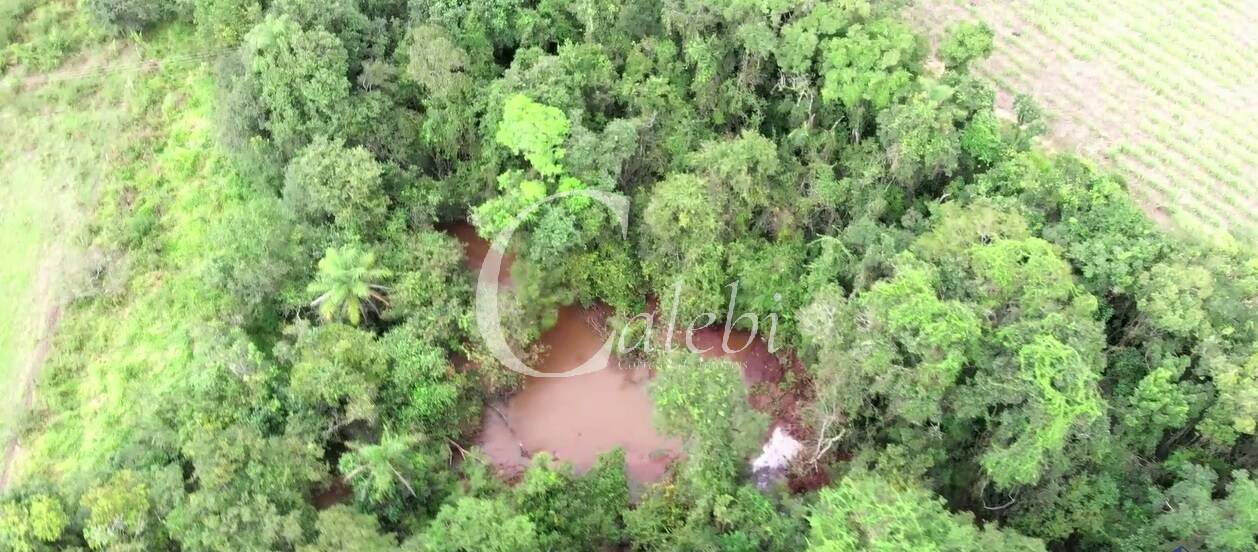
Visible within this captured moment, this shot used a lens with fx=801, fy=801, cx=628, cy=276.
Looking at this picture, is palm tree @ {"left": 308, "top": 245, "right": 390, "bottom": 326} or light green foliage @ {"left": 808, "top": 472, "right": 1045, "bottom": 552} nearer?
light green foliage @ {"left": 808, "top": 472, "right": 1045, "bottom": 552}

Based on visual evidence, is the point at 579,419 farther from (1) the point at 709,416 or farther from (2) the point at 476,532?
(2) the point at 476,532

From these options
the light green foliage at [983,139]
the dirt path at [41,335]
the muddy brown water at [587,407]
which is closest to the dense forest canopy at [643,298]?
the light green foliage at [983,139]

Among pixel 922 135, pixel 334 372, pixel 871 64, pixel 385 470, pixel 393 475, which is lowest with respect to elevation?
pixel 393 475

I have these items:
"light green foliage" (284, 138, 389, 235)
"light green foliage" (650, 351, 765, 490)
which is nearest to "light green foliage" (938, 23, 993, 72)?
"light green foliage" (650, 351, 765, 490)

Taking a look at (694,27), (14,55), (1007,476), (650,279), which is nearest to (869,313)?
(1007,476)

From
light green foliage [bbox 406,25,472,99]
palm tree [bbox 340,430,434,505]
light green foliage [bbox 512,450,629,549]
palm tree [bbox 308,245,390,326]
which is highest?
light green foliage [bbox 406,25,472,99]

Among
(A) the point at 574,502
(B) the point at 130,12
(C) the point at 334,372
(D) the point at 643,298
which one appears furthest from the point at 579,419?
(B) the point at 130,12

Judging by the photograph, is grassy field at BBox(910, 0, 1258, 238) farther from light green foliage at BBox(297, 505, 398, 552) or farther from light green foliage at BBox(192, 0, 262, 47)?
light green foliage at BBox(297, 505, 398, 552)

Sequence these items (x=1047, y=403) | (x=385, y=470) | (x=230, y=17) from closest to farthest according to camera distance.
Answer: (x=1047, y=403) → (x=385, y=470) → (x=230, y=17)

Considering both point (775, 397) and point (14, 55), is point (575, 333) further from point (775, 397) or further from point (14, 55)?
point (14, 55)
